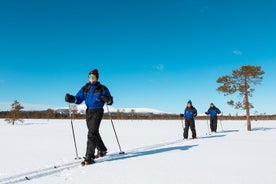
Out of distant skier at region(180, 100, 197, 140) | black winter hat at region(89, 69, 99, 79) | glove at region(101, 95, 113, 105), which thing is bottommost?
distant skier at region(180, 100, 197, 140)

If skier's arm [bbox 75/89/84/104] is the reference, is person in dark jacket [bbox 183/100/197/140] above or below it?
below

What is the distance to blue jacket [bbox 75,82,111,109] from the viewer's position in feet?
23.3

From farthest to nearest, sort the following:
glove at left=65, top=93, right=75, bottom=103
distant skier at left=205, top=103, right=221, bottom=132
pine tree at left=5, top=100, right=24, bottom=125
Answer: pine tree at left=5, top=100, right=24, bottom=125, distant skier at left=205, top=103, right=221, bottom=132, glove at left=65, top=93, right=75, bottom=103

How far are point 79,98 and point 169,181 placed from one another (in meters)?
3.61

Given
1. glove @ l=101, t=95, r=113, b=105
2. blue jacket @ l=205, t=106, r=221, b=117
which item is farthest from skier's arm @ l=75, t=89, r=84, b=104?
blue jacket @ l=205, t=106, r=221, b=117

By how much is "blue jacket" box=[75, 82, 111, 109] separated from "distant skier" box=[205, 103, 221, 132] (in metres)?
15.4

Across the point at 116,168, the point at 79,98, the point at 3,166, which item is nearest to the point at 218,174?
the point at 116,168

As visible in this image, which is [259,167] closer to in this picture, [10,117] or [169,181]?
[169,181]

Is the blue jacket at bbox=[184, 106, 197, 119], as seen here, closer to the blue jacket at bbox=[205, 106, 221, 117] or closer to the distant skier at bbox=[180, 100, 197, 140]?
the distant skier at bbox=[180, 100, 197, 140]

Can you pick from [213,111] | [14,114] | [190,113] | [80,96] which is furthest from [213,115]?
[14,114]

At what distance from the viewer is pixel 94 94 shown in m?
7.14

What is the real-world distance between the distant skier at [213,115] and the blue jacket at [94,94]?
1543cm

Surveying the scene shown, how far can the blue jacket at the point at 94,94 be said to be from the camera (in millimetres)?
7102

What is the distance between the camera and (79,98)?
24.2 feet
